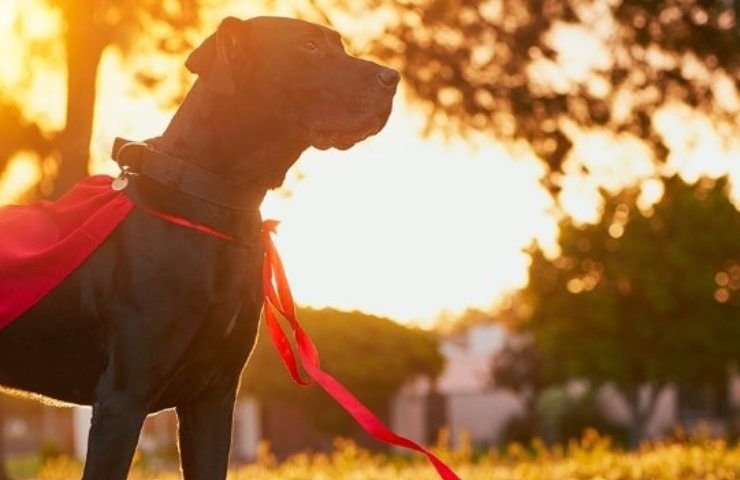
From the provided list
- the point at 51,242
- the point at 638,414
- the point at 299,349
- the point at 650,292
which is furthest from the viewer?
the point at 638,414

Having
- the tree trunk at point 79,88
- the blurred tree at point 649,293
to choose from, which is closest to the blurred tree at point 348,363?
the blurred tree at point 649,293

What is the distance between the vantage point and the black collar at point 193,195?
16.2 feet

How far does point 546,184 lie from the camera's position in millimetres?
12805

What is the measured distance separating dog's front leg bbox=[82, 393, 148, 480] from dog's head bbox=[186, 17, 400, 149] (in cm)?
114

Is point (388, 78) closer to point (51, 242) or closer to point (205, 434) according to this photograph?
point (51, 242)

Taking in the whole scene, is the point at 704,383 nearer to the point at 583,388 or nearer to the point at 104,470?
the point at 583,388

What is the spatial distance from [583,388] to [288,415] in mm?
13134

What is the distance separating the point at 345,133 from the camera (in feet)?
16.1

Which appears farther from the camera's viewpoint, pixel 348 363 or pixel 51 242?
pixel 348 363

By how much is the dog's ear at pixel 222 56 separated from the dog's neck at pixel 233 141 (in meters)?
0.10

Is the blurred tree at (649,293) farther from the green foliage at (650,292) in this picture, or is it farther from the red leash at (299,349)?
the red leash at (299,349)

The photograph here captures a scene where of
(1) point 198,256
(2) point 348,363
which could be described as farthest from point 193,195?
(2) point 348,363

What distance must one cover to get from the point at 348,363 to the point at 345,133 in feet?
146

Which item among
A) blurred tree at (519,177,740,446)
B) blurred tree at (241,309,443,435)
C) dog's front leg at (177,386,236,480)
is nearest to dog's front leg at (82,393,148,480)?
dog's front leg at (177,386,236,480)
